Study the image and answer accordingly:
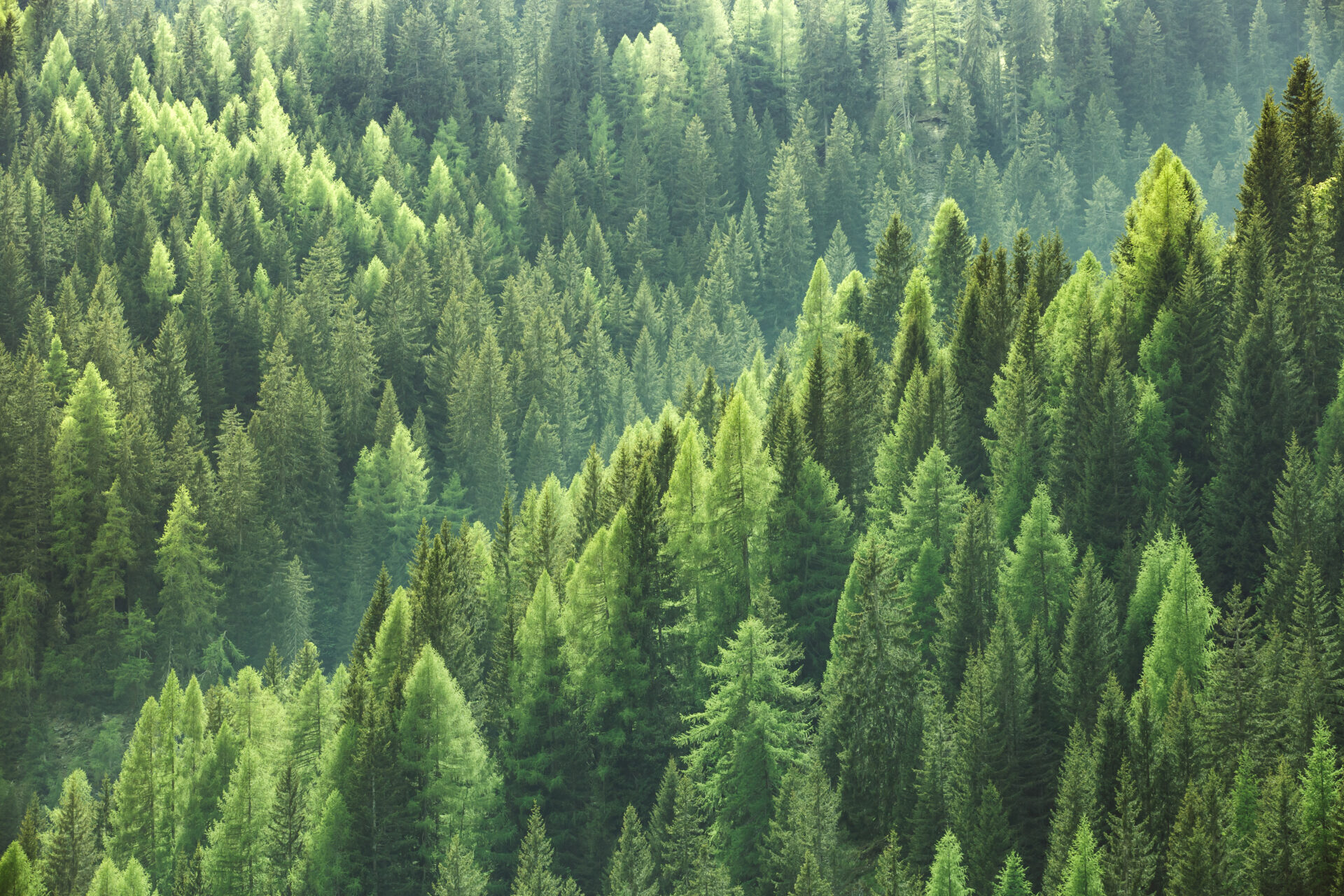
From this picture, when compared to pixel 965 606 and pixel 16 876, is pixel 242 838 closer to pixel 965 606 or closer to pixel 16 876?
pixel 16 876

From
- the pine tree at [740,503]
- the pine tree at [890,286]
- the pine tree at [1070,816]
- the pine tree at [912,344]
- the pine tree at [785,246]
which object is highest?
the pine tree at [785,246]

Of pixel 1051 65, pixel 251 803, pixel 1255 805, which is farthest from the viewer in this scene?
pixel 1051 65

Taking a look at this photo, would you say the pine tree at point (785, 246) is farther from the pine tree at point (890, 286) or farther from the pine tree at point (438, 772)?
the pine tree at point (438, 772)

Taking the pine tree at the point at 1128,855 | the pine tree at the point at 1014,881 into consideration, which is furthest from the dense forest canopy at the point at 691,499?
the pine tree at the point at 1014,881

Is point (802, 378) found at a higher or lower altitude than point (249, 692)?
higher

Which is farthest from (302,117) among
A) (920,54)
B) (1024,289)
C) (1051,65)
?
(1024,289)

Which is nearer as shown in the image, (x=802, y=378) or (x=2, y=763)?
(x=802, y=378)

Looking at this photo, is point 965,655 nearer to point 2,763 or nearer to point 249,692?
point 249,692

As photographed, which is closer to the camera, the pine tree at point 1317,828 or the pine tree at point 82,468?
the pine tree at point 1317,828

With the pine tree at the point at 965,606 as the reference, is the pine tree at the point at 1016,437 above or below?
above

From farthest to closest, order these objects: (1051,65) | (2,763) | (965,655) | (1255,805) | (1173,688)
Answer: (1051,65) < (2,763) < (965,655) < (1173,688) < (1255,805)
